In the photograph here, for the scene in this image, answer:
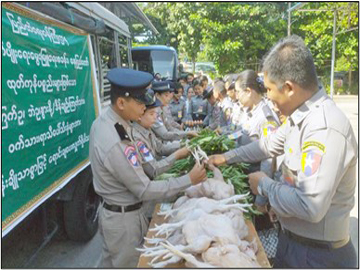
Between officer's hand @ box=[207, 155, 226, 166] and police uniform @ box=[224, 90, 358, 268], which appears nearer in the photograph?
police uniform @ box=[224, 90, 358, 268]

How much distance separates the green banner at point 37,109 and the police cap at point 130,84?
77 centimetres

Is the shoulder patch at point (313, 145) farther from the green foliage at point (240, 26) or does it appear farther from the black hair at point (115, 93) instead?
the green foliage at point (240, 26)

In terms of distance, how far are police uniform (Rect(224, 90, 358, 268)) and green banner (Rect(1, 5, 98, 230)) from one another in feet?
5.84

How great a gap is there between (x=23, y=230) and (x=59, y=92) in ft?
7.00

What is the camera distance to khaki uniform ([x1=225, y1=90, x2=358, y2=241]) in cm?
159

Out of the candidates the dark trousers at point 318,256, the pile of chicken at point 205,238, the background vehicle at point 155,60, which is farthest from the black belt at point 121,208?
the background vehicle at point 155,60

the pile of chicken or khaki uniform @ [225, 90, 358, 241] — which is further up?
khaki uniform @ [225, 90, 358, 241]

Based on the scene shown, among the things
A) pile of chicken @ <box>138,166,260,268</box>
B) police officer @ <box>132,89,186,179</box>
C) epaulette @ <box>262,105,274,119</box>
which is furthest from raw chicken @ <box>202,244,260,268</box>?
epaulette @ <box>262,105,274,119</box>

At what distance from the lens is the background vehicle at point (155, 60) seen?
48.5 feet

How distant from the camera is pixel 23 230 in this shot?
4320mm

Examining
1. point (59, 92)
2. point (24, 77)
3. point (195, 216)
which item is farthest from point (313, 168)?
point (59, 92)

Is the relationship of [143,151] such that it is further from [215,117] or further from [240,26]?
[240,26]

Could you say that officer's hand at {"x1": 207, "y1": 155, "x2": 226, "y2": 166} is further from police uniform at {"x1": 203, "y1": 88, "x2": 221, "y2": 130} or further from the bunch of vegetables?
police uniform at {"x1": 203, "y1": 88, "x2": 221, "y2": 130}

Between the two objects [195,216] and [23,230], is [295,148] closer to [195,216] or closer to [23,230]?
[195,216]
